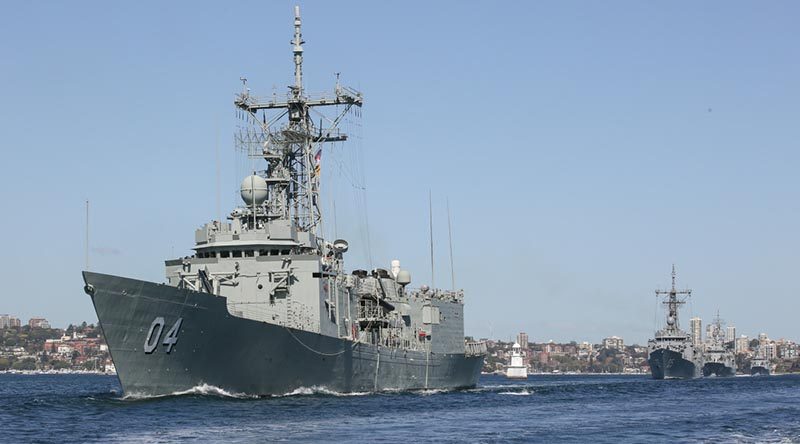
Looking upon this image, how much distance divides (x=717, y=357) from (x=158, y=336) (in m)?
104

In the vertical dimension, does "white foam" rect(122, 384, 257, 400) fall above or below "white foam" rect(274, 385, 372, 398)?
above

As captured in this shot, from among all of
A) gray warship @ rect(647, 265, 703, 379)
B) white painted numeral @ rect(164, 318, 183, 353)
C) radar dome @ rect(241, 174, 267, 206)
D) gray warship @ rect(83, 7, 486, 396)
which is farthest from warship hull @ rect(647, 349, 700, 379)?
white painted numeral @ rect(164, 318, 183, 353)

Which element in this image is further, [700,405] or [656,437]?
[700,405]

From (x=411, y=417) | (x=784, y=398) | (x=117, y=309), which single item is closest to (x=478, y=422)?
(x=411, y=417)

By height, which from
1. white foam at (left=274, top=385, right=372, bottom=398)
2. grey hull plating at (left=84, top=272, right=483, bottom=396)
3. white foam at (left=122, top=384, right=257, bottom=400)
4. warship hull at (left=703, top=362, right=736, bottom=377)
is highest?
grey hull plating at (left=84, top=272, right=483, bottom=396)

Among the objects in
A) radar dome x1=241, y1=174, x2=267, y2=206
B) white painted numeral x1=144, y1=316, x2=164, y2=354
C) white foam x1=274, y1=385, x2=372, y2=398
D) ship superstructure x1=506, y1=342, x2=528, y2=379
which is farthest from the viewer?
ship superstructure x1=506, y1=342, x2=528, y2=379

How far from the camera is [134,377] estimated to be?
32.3 meters

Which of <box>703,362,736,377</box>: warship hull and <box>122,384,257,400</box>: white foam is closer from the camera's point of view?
<box>122,384,257,400</box>: white foam

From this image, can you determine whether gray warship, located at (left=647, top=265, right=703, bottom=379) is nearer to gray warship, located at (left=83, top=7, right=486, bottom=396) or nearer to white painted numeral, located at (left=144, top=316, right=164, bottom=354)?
gray warship, located at (left=83, top=7, right=486, bottom=396)

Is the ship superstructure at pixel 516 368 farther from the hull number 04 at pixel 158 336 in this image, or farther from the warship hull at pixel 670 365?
the hull number 04 at pixel 158 336

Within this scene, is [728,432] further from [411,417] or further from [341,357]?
[341,357]

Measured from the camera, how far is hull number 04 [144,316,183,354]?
3172 cm

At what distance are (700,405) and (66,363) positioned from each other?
141 metres

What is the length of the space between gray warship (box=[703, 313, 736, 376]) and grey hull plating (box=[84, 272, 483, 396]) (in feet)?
295
